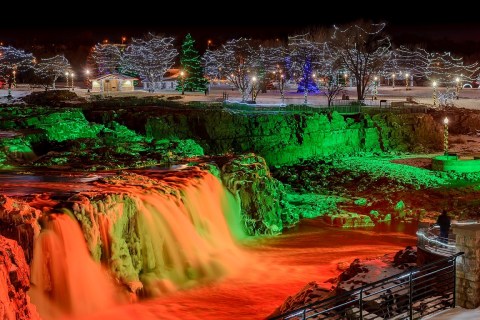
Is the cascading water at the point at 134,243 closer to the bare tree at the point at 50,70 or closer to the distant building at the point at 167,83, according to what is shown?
the distant building at the point at 167,83

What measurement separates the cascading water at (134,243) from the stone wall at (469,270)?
9350mm

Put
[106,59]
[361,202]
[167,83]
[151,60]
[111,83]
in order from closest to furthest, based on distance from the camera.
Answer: [361,202], [111,83], [151,60], [167,83], [106,59]

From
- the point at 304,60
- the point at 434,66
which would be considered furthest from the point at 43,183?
the point at 434,66

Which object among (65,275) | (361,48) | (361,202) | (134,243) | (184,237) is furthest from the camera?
(361,48)

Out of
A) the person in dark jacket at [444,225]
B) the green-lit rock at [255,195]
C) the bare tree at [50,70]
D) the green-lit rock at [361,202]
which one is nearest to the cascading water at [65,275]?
the person in dark jacket at [444,225]

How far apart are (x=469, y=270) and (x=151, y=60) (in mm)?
59069

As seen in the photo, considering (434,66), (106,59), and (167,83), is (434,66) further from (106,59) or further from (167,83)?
(106,59)

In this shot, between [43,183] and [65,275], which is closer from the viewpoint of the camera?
[65,275]

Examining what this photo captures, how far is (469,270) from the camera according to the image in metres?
10.7

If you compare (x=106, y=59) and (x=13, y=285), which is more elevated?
(x=106, y=59)

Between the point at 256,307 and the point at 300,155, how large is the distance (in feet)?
80.4

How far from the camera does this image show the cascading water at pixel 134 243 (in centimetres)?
1573

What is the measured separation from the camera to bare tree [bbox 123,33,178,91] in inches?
2633

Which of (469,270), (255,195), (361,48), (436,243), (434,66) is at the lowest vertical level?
(255,195)
